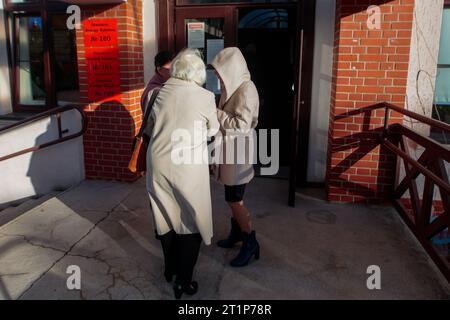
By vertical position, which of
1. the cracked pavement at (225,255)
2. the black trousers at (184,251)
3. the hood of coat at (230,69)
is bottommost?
the cracked pavement at (225,255)

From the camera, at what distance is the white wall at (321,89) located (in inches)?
178

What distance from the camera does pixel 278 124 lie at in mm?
6242

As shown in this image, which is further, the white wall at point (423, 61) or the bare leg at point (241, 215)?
the white wall at point (423, 61)

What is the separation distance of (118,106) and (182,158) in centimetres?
265

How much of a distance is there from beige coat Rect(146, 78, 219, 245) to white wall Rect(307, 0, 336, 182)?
248 centimetres

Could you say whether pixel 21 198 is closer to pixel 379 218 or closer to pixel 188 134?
pixel 188 134

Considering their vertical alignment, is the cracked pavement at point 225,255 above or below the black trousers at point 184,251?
below

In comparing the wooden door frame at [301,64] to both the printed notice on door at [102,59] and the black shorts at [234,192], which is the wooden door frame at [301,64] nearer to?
the printed notice on door at [102,59]

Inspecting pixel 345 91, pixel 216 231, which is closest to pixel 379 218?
pixel 345 91

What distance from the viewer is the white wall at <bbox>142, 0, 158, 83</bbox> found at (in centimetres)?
509

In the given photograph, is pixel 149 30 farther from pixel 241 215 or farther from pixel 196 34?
pixel 241 215

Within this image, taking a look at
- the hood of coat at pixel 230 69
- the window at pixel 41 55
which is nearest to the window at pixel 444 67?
the hood of coat at pixel 230 69

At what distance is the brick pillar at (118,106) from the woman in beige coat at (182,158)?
234cm

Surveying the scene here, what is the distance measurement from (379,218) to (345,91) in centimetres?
133
